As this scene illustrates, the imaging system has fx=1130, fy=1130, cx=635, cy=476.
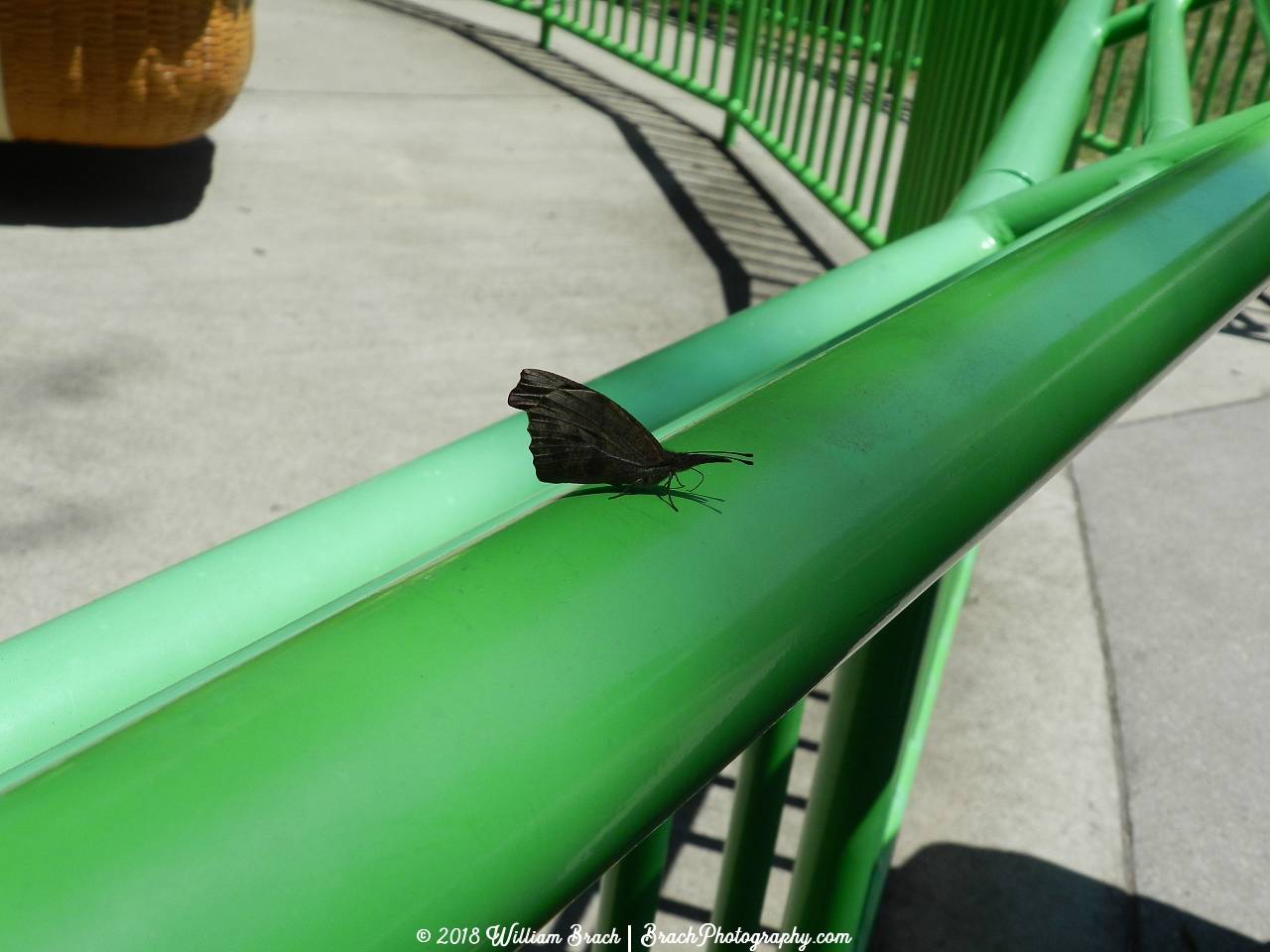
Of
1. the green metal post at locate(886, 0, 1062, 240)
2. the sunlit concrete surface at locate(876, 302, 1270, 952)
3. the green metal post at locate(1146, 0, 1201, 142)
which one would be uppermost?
the green metal post at locate(1146, 0, 1201, 142)

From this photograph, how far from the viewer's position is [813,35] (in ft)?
22.1

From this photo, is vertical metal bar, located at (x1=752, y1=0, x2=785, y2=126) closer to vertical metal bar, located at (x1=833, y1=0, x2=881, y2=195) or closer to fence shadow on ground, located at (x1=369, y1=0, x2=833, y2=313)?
fence shadow on ground, located at (x1=369, y1=0, x2=833, y2=313)

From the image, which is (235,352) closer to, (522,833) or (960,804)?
(960,804)

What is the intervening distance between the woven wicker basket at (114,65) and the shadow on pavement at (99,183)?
1.46 ft

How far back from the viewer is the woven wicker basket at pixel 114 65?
496 centimetres

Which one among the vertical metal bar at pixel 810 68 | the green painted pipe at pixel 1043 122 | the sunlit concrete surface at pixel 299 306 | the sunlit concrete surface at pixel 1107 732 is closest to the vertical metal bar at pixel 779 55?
the vertical metal bar at pixel 810 68

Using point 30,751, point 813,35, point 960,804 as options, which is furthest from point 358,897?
point 813,35

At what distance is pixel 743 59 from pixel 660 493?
769 centimetres

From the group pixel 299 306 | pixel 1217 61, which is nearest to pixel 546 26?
pixel 299 306

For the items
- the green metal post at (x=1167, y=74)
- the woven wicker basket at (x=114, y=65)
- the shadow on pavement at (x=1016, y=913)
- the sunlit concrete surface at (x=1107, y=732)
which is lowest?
the shadow on pavement at (x=1016, y=913)

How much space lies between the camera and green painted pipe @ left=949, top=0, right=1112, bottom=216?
1.50 m

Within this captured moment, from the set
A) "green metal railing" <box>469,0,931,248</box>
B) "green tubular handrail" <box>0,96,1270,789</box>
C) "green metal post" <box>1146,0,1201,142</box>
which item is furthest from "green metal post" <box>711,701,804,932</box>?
"green metal railing" <box>469,0,931,248</box>

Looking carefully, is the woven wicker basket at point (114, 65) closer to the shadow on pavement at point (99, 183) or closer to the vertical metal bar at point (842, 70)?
the shadow on pavement at point (99, 183)

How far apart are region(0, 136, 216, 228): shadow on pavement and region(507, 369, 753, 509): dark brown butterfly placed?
569cm
